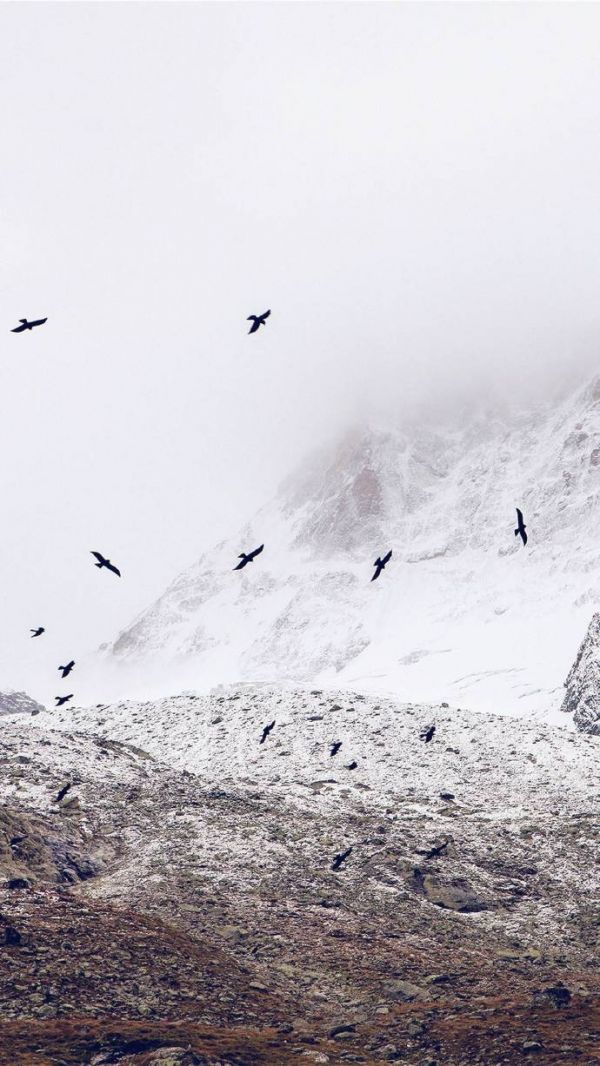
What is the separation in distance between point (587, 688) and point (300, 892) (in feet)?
194

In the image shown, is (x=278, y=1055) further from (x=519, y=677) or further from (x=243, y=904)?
(x=519, y=677)

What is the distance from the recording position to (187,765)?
184 feet

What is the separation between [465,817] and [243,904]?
50.4ft

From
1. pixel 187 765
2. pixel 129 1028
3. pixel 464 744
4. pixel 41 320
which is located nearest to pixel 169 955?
pixel 129 1028

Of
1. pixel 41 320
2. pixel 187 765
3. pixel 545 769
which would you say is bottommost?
pixel 545 769

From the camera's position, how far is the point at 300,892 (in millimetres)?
37031

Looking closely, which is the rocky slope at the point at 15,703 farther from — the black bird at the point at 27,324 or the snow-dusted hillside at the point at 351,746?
the black bird at the point at 27,324

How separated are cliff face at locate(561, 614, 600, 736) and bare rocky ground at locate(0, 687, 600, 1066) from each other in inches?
1131

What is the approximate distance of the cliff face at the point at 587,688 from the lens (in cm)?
8781

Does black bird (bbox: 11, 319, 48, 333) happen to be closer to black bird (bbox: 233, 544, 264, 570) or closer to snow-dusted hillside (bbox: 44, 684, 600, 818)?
black bird (bbox: 233, 544, 264, 570)

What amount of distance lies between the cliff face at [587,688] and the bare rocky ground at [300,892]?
28.7 m

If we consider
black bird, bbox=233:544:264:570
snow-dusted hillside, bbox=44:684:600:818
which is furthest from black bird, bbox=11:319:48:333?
snow-dusted hillside, bbox=44:684:600:818

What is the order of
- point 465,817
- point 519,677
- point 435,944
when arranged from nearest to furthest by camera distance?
point 435,944 → point 465,817 → point 519,677

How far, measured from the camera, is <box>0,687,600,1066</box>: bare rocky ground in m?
25.5
